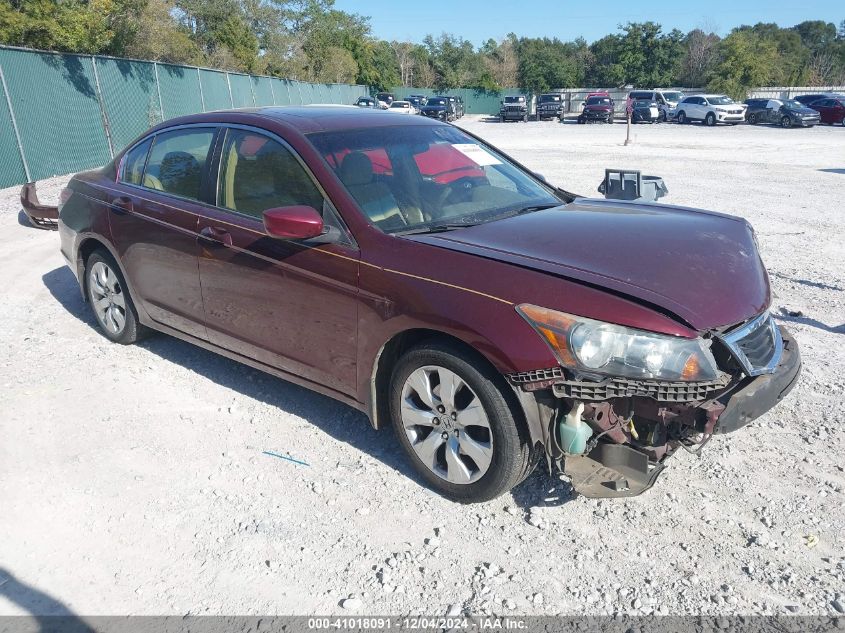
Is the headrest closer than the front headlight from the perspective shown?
No

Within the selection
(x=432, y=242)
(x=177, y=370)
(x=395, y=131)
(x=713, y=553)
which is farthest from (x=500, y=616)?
(x=177, y=370)

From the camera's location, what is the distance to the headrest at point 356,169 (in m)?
3.83

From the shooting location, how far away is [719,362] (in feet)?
9.93

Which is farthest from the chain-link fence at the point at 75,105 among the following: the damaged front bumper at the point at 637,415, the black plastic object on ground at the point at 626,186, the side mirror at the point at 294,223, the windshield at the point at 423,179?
the damaged front bumper at the point at 637,415

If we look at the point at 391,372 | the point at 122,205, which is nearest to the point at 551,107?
the point at 122,205

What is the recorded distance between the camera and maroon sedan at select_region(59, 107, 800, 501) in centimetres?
292

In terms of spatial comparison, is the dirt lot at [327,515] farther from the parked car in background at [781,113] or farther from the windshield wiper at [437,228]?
the parked car in background at [781,113]

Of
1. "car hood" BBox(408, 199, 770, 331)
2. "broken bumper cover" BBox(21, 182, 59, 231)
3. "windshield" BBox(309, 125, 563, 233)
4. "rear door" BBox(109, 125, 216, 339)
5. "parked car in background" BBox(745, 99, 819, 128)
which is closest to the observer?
"car hood" BBox(408, 199, 770, 331)

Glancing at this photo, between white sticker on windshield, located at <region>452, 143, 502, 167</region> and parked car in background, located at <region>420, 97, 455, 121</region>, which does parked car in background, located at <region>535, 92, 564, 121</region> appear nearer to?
parked car in background, located at <region>420, 97, 455, 121</region>

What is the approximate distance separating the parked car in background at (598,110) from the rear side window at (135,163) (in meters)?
39.2

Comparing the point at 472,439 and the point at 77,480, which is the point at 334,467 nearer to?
the point at 472,439

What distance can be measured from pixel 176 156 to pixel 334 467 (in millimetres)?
2455

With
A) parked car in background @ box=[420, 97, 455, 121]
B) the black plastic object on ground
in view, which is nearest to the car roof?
the black plastic object on ground

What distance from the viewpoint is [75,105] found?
16234 millimetres
